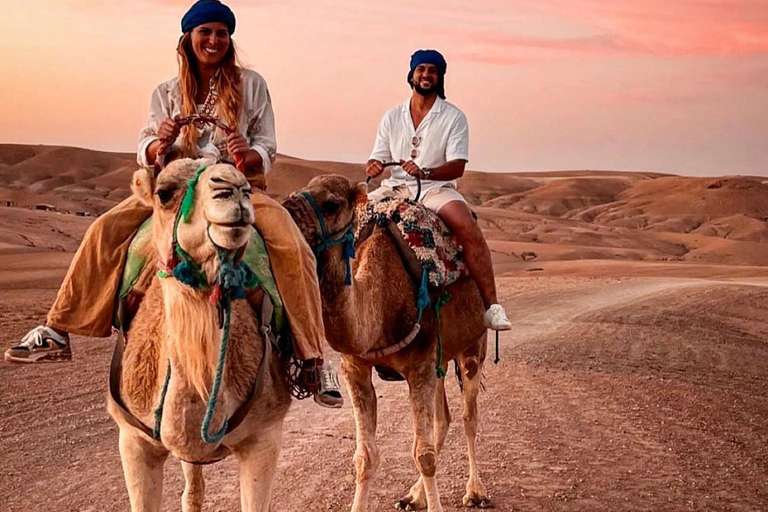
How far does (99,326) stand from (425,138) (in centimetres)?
346

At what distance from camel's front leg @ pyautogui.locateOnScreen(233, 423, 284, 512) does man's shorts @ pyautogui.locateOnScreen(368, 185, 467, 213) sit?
3.15 metres

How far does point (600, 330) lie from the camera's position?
58.2 ft

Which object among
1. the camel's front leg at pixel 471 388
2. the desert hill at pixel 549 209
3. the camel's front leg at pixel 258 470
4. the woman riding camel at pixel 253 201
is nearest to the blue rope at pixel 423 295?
the camel's front leg at pixel 471 388

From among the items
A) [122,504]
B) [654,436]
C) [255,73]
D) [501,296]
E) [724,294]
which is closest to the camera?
[255,73]

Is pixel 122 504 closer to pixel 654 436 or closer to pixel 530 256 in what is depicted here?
pixel 654 436

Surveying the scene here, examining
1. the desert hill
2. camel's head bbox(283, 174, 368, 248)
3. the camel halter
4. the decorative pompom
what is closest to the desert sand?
camel's head bbox(283, 174, 368, 248)

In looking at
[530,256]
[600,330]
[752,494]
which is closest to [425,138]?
[752,494]

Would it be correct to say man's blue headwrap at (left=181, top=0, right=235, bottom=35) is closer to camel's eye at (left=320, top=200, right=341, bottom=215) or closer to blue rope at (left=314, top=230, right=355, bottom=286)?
camel's eye at (left=320, top=200, right=341, bottom=215)

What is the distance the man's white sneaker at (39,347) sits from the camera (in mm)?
5070

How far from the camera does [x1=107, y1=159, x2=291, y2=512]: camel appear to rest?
388cm

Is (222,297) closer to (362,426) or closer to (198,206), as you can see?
(198,206)

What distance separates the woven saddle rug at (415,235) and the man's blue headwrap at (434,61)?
106 cm

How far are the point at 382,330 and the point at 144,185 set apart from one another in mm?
2671

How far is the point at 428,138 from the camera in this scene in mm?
7852
